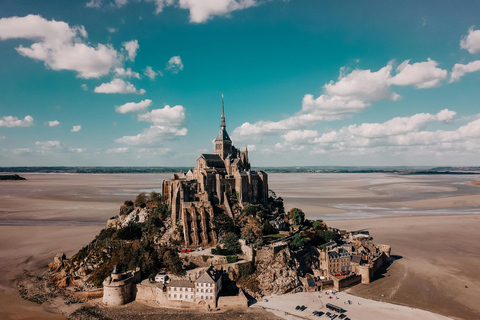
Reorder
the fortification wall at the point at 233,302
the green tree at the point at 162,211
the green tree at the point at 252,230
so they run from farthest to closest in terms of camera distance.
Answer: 1. the green tree at the point at 162,211
2. the green tree at the point at 252,230
3. the fortification wall at the point at 233,302

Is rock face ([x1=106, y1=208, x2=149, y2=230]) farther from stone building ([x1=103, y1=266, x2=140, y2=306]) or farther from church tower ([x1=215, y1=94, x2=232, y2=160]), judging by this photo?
church tower ([x1=215, y1=94, x2=232, y2=160])

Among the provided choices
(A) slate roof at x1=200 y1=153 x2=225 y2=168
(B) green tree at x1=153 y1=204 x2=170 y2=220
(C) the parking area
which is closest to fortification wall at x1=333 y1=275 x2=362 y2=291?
(C) the parking area

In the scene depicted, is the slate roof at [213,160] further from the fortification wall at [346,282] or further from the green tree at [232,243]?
the fortification wall at [346,282]

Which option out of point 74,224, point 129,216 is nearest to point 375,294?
point 129,216

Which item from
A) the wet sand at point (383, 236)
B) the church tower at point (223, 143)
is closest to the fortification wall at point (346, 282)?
the wet sand at point (383, 236)

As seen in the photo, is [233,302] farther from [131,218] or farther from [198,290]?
[131,218]

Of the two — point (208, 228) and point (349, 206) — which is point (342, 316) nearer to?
point (208, 228)

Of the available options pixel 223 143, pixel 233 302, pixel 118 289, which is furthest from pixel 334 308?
pixel 223 143
